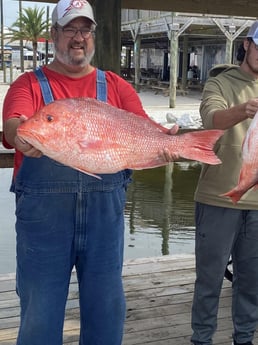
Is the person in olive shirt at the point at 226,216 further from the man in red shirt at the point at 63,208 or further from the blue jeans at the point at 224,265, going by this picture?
the man in red shirt at the point at 63,208

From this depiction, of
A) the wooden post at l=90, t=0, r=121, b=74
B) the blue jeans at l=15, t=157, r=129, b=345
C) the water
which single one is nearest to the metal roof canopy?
the wooden post at l=90, t=0, r=121, b=74

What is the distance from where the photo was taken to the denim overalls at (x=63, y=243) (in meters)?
2.15

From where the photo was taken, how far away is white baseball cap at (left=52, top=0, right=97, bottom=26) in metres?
2.12

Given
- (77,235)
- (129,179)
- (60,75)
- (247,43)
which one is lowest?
(77,235)

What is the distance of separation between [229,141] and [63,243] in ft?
3.29

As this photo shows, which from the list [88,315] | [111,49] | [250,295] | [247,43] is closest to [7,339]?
[88,315]

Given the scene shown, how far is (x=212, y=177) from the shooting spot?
8.81ft

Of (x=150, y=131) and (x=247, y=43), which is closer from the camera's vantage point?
(x=150, y=131)

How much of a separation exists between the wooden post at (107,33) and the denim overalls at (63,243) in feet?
3.54

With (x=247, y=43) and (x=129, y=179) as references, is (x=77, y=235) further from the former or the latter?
(x=247, y=43)

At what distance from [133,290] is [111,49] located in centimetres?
169

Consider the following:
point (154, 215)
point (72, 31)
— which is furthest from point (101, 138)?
Answer: point (154, 215)

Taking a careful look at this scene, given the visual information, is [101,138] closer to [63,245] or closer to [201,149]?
[201,149]

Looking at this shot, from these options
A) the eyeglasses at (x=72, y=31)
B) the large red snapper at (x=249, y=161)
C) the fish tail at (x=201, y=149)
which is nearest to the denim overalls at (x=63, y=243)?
the eyeglasses at (x=72, y=31)
